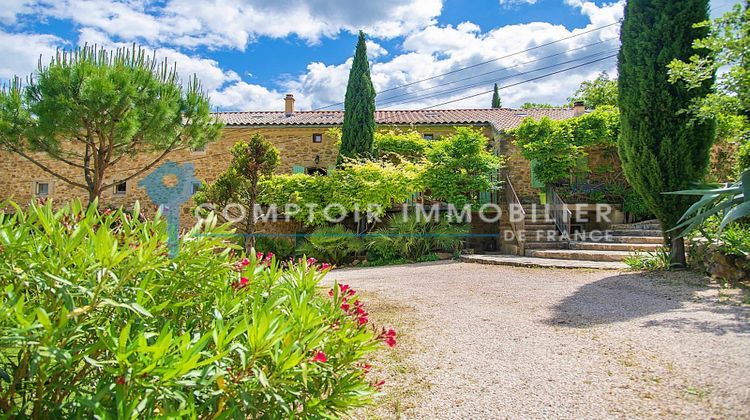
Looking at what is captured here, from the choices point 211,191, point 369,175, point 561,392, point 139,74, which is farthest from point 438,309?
point 139,74

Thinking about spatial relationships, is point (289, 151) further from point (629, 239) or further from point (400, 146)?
point (629, 239)

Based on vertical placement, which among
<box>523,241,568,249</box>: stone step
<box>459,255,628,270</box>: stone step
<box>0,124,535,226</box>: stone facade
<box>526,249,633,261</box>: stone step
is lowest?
<box>459,255,628,270</box>: stone step

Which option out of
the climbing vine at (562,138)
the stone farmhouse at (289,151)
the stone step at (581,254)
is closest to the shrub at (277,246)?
the stone farmhouse at (289,151)

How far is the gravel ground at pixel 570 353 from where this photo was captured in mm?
2377

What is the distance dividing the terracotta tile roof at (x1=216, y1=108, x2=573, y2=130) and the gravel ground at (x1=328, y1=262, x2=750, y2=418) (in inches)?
399

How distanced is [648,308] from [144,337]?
15.5ft

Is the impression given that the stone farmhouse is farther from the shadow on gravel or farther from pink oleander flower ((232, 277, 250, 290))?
pink oleander flower ((232, 277, 250, 290))

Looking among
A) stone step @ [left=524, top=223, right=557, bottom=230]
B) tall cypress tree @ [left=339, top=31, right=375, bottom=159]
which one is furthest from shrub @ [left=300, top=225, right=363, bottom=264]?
stone step @ [left=524, top=223, right=557, bottom=230]

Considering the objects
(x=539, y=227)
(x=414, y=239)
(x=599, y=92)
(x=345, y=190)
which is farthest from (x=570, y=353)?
(x=599, y=92)

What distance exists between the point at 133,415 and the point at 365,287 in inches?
215

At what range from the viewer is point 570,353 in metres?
3.18

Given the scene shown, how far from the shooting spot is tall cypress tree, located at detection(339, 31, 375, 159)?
42.2 ft

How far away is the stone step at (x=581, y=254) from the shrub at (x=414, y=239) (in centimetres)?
198

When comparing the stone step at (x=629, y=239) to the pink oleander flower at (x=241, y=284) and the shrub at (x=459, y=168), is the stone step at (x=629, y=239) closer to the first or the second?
the shrub at (x=459, y=168)
